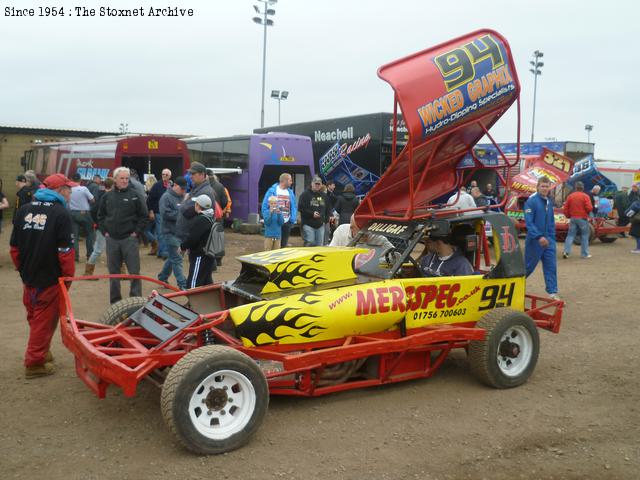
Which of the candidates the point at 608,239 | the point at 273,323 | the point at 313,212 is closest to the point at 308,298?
the point at 273,323

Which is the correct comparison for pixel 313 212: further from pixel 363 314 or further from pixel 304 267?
pixel 363 314

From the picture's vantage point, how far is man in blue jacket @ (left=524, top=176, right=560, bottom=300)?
8.53 m

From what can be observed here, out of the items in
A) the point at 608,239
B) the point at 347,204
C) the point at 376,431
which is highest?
the point at 347,204

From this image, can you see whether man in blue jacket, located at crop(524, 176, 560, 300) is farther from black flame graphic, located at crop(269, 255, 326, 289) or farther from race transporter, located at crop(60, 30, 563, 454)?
black flame graphic, located at crop(269, 255, 326, 289)

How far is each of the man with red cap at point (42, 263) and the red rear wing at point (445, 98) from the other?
289 centimetres

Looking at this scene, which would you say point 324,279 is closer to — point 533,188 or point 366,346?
point 366,346

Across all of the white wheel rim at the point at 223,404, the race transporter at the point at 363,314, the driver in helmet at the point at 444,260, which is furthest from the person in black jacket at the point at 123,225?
the white wheel rim at the point at 223,404

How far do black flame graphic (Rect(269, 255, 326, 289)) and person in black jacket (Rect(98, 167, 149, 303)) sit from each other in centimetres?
336

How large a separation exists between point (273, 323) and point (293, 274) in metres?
0.51

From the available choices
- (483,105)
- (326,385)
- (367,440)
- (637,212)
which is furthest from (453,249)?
(637,212)

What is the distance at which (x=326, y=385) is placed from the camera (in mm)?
5008

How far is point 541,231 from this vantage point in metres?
8.53

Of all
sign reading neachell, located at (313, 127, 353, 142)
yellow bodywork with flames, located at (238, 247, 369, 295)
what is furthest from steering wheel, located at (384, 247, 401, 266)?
sign reading neachell, located at (313, 127, 353, 142)

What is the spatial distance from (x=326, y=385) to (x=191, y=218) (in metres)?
3.20
